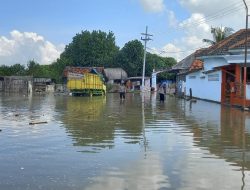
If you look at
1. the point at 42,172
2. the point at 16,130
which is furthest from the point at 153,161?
the point at 16,130

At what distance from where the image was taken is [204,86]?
3666 cm

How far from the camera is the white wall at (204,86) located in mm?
32250

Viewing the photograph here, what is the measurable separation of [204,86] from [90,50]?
53147 mm

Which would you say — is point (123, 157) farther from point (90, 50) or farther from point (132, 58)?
point (90, 50)

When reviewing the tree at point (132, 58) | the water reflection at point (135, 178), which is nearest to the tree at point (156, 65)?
the tree at point (132, 58)

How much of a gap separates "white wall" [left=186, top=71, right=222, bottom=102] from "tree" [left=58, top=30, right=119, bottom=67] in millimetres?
41424

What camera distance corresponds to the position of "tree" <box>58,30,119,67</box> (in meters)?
86.2

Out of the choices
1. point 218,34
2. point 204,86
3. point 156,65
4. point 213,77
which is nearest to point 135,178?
point 213,77

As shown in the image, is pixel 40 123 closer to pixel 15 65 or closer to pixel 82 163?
pixel 82 163

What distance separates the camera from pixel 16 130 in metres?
14.0

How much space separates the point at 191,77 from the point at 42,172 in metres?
35.9

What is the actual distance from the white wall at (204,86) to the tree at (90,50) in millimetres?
41424

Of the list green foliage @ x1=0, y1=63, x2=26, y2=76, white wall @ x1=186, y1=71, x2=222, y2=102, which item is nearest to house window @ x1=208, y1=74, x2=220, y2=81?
white wall @ x1=186, y1=71, x2=222, y2=102

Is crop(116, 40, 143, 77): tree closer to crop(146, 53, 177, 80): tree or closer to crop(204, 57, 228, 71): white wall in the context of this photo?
crop(146, 53, 177, 80): tree
